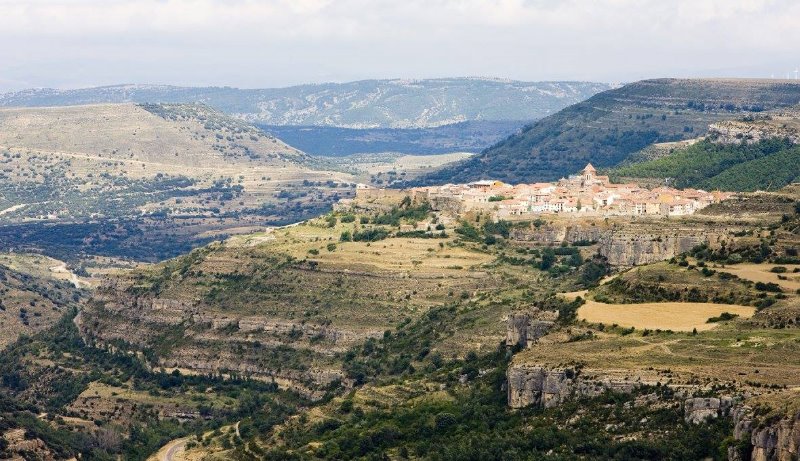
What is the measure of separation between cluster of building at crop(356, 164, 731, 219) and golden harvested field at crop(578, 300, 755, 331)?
34.9m

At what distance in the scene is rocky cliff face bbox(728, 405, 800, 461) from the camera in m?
53.8

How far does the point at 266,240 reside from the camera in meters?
132

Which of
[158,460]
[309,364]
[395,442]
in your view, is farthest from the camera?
[309,364]

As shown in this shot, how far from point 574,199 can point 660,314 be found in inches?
1857

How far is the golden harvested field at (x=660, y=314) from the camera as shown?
247 ft

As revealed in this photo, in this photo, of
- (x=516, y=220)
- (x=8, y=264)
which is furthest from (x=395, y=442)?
(x=8, y=264)

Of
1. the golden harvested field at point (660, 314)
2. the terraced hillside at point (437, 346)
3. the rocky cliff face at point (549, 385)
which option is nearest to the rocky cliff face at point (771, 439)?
the terraced hillside at point (437, 346)

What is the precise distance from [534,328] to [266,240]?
54.9 m

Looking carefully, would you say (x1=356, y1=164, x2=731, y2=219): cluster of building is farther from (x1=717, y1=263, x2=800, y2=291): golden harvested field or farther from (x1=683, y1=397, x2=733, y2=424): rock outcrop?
(x1=683, y1=397, x2=733, y2=424): rock outcrop

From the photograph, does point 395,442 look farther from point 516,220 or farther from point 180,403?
point 516,220

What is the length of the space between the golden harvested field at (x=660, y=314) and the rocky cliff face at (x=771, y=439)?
53.7 feet

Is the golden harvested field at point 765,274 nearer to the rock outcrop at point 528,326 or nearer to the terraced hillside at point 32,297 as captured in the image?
the rock outcrop at point 528,326

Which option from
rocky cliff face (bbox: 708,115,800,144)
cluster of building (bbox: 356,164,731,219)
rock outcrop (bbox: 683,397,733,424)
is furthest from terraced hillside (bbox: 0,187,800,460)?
rocky cliff face (bbox: 708,115,800,144)

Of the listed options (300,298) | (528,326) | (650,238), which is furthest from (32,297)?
(528,326)
